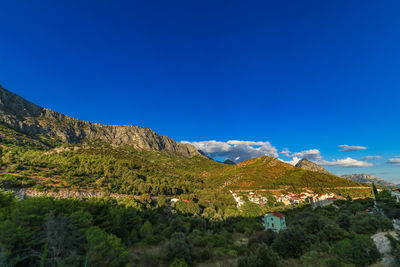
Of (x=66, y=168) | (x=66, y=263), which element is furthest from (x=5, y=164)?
(x=66, y=263)

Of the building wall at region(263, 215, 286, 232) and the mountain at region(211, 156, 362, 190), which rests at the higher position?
the mountain at region(211, 156, 362, 190)

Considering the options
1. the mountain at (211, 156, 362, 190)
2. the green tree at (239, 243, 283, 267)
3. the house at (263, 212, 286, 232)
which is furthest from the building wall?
the mountain at (211, 156, 362, 190)

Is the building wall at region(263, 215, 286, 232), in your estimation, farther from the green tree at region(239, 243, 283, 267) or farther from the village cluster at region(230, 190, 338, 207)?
the green tree at region(239, 243, 283, 267)

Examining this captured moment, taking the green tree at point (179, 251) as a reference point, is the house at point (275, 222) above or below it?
below

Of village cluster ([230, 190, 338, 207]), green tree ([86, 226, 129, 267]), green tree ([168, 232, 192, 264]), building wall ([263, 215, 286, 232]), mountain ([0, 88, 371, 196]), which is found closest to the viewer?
green tree ([86, 226, 129, 267])

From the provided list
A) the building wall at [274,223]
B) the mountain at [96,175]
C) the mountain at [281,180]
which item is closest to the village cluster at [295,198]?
the mountain at [96,175]

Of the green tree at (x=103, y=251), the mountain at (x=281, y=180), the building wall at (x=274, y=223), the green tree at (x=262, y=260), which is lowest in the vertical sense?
the building wall at (x=274, y=223)

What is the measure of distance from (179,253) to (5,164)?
283 feet

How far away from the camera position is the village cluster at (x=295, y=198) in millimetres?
69562

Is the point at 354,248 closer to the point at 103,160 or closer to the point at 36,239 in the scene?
the point at 36,239

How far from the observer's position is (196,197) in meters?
92.1

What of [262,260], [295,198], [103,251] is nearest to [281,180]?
[295,198]

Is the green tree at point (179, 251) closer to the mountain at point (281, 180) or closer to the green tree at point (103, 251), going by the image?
the green tree at point (103, 251)

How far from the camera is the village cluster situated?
228 feet
